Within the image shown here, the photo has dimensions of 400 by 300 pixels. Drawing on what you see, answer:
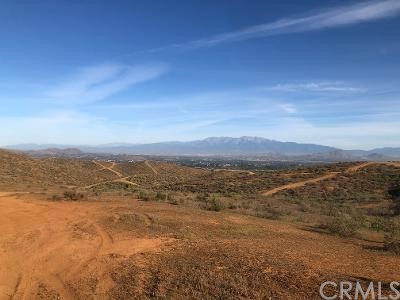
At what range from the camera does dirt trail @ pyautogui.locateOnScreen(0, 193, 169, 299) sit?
10.7 m

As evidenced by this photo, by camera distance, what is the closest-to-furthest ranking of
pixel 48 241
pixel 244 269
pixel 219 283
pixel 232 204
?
pixel 219 283
pixel 244 269
pixel 48 241
pixel 232 204

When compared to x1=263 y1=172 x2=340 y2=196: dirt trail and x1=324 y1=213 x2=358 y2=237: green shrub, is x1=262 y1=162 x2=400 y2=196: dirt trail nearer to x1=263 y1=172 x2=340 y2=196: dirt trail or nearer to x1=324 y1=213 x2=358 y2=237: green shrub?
x1=263 y1=172 x2=340 y2=196: dirt trail

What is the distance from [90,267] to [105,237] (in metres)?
3.47

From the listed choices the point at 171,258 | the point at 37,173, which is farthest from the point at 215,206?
the point at 37,173

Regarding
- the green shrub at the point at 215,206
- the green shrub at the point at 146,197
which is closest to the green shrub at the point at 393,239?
the green shrub at the point at 215,206

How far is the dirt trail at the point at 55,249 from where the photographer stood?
35.1 feet

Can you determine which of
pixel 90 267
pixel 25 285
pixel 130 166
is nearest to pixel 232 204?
pixel 90 267

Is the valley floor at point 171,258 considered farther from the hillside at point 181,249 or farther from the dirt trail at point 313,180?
the dirt trail at point 313,180

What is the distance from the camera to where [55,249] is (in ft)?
45.5

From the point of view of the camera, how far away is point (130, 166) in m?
91.8

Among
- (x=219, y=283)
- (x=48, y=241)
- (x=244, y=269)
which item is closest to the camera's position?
(x=219, y=283)

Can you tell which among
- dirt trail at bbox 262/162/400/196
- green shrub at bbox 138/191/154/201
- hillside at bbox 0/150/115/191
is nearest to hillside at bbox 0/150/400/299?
green shrub at bbox 138/191/154/201

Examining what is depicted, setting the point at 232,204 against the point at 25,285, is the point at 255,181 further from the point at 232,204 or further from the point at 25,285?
the point at 25,285

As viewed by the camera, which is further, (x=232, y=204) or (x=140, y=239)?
(x=232, y=204)
